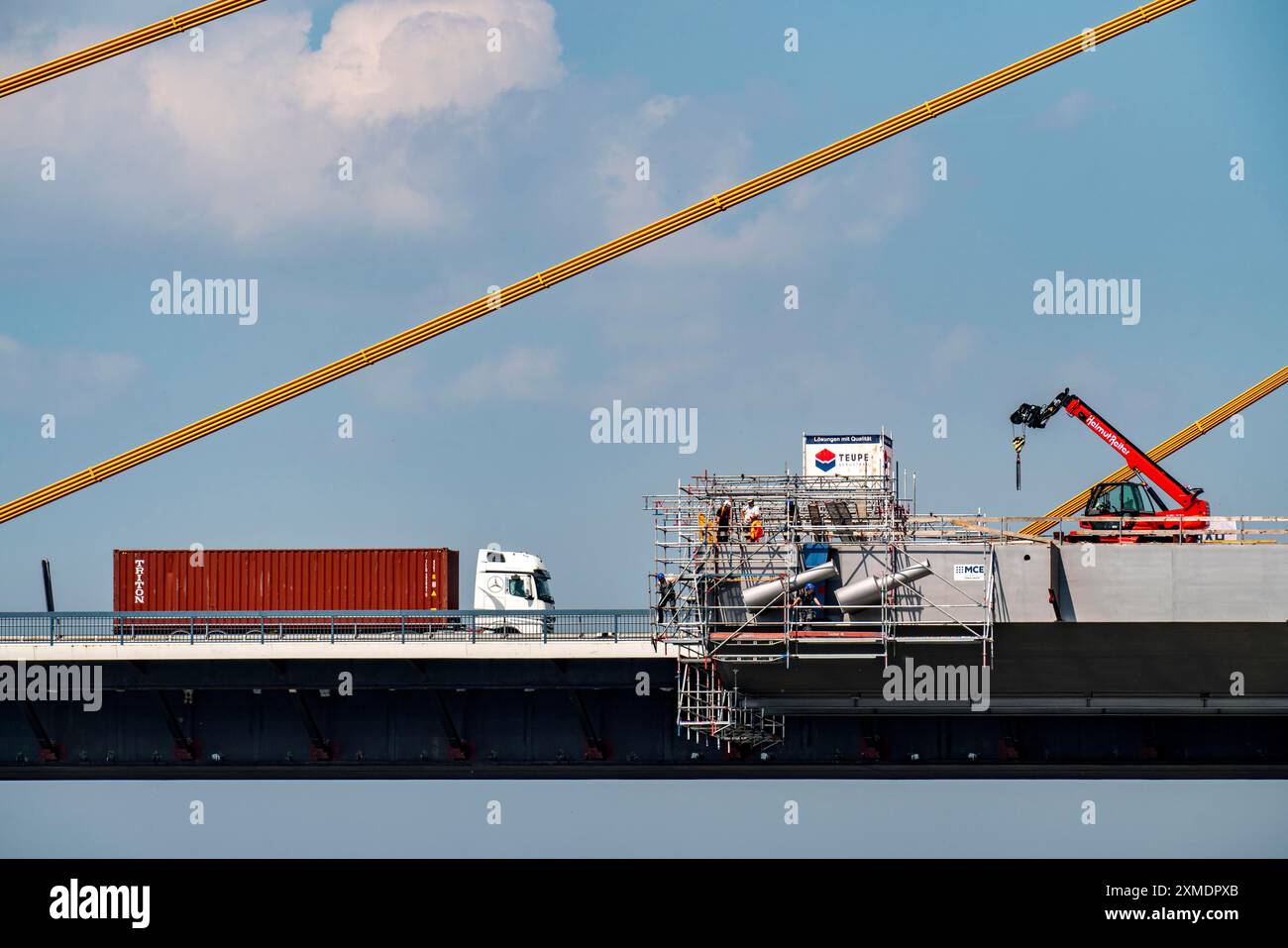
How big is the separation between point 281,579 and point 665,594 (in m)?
18.9

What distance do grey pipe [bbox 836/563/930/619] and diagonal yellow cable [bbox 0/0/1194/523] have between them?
2998 centimetres

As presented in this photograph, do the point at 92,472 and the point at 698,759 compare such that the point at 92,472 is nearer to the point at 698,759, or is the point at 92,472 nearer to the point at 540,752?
the point at 540,752

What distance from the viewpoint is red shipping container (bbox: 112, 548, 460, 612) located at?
2144 inches

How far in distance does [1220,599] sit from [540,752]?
20722 mm

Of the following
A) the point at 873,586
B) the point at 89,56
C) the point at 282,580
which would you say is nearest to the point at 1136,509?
the point at 873,586

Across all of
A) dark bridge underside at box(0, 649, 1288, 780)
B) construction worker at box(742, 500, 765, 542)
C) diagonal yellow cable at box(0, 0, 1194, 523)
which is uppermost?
diagonal yellow cable at box(0, 0, 1194, 523)

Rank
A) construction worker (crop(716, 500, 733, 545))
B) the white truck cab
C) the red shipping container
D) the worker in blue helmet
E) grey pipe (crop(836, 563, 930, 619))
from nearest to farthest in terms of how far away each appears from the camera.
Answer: grey pipe (crop(836, 563, 930, 619)) < the worker in blue helmet < construction worker (crop(716, 500, 733, 545)) < the red shipping container < the white truck cab

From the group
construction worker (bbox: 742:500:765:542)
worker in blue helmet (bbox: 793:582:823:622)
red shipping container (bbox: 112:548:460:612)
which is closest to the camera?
worker in blue helmet (bbox: 793:582:823:622)

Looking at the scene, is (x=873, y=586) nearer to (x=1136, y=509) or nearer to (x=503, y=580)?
(x=1136, y=509)

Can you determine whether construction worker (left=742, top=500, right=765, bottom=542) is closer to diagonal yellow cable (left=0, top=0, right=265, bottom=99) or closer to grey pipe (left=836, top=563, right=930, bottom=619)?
grey pipe (left=836, top=563, right=930, bottom=619)

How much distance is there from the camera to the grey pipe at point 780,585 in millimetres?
40156

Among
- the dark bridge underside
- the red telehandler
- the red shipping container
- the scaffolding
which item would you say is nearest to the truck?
the red shipping container

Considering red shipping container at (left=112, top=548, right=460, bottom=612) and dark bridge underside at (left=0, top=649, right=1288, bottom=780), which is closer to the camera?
dark bridge underside at (left=0, top=649, right=1288, bottom=780)

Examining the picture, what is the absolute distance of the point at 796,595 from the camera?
1585 inches
